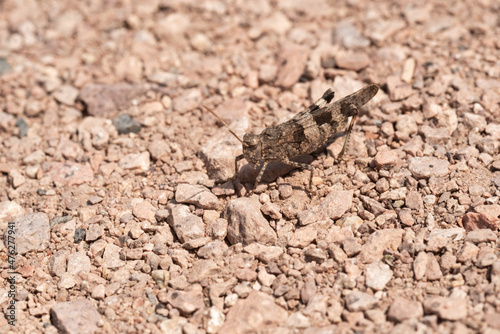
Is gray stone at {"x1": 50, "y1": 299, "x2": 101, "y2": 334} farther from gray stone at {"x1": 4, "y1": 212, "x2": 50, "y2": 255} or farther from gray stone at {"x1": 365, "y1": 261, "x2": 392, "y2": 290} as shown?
gray stone at {"x1": 365, "y1": 261, "x2": 392, "y2": 290}

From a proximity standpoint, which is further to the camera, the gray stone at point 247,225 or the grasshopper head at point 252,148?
the grasshopper head at point 252,148

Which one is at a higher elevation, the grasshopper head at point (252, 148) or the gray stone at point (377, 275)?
the grasshopper head at point (252, 148)

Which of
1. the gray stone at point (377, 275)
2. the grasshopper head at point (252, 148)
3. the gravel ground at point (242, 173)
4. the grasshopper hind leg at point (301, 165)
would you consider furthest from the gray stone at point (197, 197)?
the gray stone at point (377, 275)

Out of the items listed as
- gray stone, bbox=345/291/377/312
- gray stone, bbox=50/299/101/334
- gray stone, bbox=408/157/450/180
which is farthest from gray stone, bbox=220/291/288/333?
gray stone, bbox=408/157/450/180

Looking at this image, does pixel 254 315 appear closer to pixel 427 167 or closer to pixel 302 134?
pixel 302 134

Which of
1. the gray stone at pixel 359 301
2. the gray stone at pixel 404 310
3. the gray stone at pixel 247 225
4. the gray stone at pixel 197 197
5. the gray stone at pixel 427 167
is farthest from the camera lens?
the gray stone at pixel 197 197

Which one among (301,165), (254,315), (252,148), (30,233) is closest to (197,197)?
(252,148)

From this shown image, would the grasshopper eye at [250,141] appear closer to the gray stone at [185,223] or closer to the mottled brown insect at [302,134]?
the mottled brown insect at [302,134]

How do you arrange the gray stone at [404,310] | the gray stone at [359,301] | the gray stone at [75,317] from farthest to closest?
the gray stone at [75,317]
the gray stone at [359,301]
the gray stone at [404,310]
